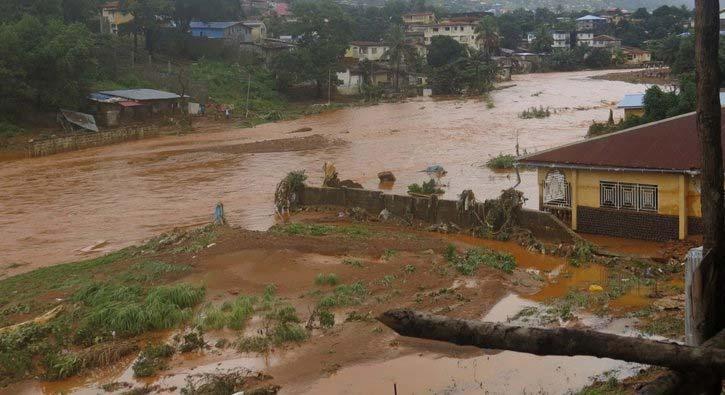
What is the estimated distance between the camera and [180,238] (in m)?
18.4

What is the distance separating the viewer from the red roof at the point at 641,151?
1602 centimetres

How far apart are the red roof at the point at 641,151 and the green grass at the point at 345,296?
6061mm

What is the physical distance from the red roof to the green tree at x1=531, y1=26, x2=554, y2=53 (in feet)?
265

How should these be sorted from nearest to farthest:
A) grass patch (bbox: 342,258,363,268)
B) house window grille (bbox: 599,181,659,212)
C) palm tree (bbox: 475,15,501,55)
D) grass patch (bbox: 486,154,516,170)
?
grass patch (bbox: 342,258,363,268), house window grille (bbox: 599,181,659,212), grass patch (bbox: 486,154,516,170), palm tree (bbox: 475,15,501,55)

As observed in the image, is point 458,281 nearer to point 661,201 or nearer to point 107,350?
point 661,201

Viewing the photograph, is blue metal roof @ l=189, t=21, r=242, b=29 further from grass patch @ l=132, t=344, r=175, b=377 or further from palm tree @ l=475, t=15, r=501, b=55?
grass patch @ l=132, t=344, r=175, b=377

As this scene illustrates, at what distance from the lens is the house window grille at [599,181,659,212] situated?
54.1ft

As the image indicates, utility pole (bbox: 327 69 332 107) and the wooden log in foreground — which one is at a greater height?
utility pole (bbox: 327 69 332 107)


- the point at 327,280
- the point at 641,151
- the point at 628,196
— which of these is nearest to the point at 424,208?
the point at 628,196

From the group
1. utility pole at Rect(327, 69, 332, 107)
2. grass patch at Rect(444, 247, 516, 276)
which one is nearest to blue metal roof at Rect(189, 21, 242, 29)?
utility pole at Rect(327, 69, 332, 107)

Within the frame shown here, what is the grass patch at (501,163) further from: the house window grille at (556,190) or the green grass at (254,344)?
the green grass at (254,344)

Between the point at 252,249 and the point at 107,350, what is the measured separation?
5.20 m

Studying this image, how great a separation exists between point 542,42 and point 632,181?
82.0m

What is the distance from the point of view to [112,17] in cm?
6588
